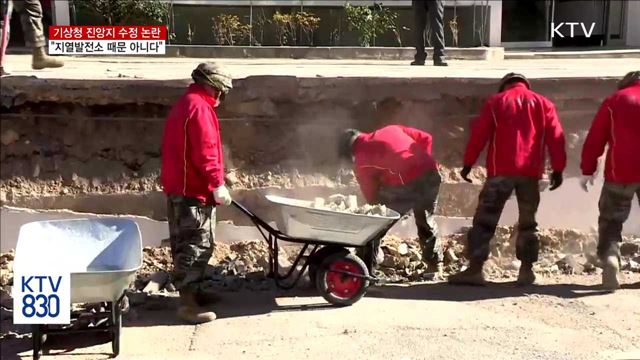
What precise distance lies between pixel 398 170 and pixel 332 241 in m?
0.99

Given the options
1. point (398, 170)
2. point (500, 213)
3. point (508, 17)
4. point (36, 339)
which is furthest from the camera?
point (508, 17)

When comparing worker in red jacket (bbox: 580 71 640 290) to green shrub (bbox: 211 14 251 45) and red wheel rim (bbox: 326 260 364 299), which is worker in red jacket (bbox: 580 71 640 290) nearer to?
red wheel rim (bbox: 326 260 364 299)

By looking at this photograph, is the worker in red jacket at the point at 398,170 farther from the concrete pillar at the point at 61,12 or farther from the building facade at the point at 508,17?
the concrete pillar at the point at 61,12

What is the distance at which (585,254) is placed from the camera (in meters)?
7.80

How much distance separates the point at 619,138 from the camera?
6223 mm

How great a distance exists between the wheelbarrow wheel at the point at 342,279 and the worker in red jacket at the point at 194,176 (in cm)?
92

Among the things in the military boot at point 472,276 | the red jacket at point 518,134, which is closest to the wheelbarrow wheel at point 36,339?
the military boot at point 472,276

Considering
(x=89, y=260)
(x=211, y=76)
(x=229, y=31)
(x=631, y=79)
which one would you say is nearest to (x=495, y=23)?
(x=229, y=31)

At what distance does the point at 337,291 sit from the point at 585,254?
311 cm

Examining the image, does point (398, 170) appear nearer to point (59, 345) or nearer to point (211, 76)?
point (211, 76)

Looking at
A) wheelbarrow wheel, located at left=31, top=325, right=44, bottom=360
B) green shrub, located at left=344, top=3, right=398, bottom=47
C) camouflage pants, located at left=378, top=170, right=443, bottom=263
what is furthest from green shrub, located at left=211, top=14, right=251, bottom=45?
wheelbarrow wheel, located at left=31, top=325, right=44, bottom=360

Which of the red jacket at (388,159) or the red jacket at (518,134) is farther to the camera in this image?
the red jacket at (388,159)

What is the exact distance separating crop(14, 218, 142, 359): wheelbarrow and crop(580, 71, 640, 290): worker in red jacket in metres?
3.79

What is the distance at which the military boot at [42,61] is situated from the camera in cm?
818
